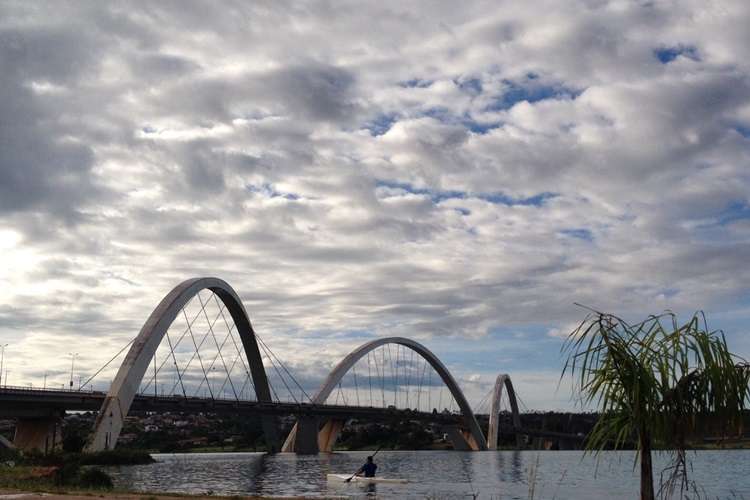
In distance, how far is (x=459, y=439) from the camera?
133625mm

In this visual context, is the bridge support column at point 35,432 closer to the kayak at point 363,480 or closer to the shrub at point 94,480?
the kayak at point 363,480

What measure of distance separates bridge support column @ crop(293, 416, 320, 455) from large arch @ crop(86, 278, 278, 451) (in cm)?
491

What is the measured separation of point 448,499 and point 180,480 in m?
20.0

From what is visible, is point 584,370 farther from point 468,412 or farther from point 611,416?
point 468,412

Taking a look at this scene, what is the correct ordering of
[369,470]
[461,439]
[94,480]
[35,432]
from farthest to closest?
[461,439], [35,432], [369,470], [94,480]

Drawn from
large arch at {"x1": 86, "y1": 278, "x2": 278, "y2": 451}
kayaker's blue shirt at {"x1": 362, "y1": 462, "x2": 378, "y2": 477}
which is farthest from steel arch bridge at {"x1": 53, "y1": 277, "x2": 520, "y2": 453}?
kayaker's blue shirt at {"x1": 362, "y1": 462, "x2": 378, "y2": 477}

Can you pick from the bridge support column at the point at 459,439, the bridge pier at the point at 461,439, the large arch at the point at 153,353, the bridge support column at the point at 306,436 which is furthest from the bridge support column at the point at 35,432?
the bridge support column at the point at 459,439

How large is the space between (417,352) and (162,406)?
60898 millimetres

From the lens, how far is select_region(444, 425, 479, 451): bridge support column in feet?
434

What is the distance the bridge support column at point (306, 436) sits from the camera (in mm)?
98500

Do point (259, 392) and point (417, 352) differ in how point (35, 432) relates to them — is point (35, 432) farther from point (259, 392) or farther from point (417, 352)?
point (417, 352)

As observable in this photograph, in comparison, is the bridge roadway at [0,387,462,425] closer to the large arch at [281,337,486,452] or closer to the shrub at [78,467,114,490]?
the large arch at [281,337,486,452]

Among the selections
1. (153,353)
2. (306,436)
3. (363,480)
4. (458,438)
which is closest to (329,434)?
(306,436)

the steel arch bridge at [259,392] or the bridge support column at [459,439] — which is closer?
the steel arch bridge at [259,392]
